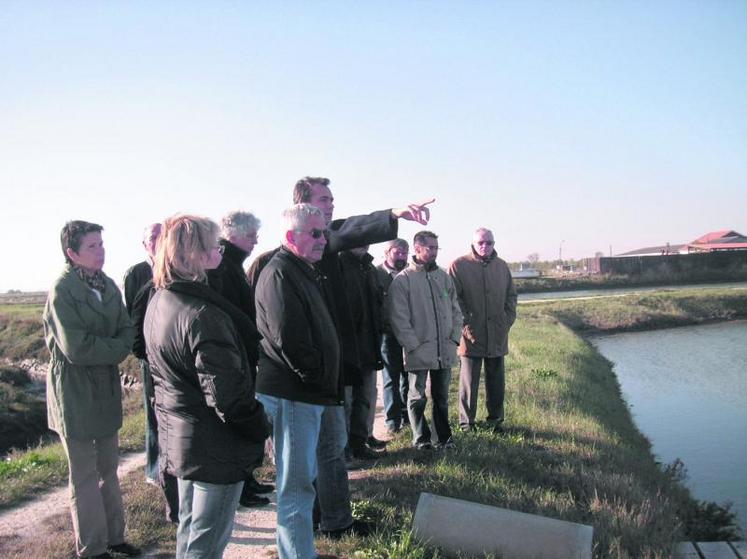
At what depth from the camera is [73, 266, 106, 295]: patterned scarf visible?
4.29 m

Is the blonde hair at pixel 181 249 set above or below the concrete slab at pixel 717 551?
above

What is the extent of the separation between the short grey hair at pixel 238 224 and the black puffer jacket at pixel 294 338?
111 centimetres

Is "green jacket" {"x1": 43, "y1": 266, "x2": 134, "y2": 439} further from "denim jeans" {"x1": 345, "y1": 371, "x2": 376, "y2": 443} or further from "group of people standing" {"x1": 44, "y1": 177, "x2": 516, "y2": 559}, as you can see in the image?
"denim jeans" {"x1": 345, "y1": 371, "x2": 376, "y2": 443}

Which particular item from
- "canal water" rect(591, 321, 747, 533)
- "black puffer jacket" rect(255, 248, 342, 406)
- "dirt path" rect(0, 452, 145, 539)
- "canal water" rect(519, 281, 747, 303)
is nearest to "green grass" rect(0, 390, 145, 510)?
"dirt path" rect(0, 452, 145, 539)

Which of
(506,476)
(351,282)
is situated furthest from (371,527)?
(351,282)

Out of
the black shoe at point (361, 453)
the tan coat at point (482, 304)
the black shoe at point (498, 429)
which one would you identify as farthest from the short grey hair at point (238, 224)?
the black shoe at point (498, 429)

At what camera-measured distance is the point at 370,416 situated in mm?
6914

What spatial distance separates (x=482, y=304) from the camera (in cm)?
743

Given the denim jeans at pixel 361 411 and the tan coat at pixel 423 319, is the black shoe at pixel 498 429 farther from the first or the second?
the denim jeans at pixel 361 411

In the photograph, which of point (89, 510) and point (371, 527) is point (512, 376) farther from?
point (89, 510)

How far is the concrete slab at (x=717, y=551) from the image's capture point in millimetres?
4844

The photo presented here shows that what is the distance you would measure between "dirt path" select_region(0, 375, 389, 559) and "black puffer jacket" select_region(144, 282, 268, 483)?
164 cm

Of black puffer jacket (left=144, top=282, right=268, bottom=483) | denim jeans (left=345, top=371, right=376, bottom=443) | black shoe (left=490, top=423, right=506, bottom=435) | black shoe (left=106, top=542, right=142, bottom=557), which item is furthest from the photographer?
black shoe (left=490, top=423, right=506, bottom=435)

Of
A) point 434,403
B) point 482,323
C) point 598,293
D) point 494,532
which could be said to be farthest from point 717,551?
point 598,293
